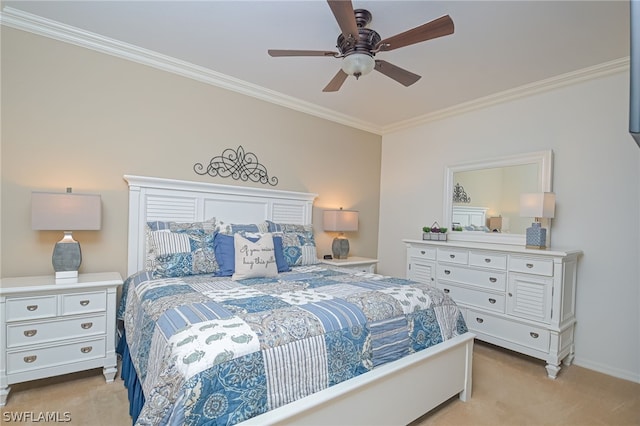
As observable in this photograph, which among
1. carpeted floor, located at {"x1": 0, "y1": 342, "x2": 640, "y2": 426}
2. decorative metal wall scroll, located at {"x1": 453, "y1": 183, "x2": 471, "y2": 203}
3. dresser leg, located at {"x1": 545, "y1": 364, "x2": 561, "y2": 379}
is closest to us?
carpeted floor, located at {"x1": 0, "y1": 342, "x2": 640, "y2": 426}

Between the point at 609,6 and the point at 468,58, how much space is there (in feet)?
3.00

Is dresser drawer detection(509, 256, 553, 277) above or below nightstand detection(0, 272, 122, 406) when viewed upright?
above

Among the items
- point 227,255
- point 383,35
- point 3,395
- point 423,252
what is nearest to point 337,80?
point 383,35

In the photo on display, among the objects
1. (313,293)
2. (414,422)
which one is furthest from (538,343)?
(313,293)

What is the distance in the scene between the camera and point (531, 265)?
289 centimetres

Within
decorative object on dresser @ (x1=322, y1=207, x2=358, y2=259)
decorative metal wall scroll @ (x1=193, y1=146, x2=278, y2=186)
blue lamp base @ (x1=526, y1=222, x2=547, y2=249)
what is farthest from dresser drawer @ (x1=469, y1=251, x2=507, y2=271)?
decorative metal wall scroll @ (x1=193, y1=146, x2=278, y2=186)

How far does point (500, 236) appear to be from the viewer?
3.54 m

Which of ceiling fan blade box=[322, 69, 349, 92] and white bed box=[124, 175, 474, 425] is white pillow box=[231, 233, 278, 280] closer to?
white bed box=[124, 175, 474, 425]

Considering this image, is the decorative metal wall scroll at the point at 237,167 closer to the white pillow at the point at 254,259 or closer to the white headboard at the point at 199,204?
the white headboard at the point at 199,204

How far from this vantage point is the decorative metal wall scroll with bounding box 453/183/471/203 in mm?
3891

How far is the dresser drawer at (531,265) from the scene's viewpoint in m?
2.78

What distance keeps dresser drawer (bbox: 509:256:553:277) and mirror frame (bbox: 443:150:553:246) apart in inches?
18.6

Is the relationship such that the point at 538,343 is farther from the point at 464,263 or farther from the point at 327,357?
the point at 327,357

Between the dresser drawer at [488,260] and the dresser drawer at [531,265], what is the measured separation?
0.23 ft
